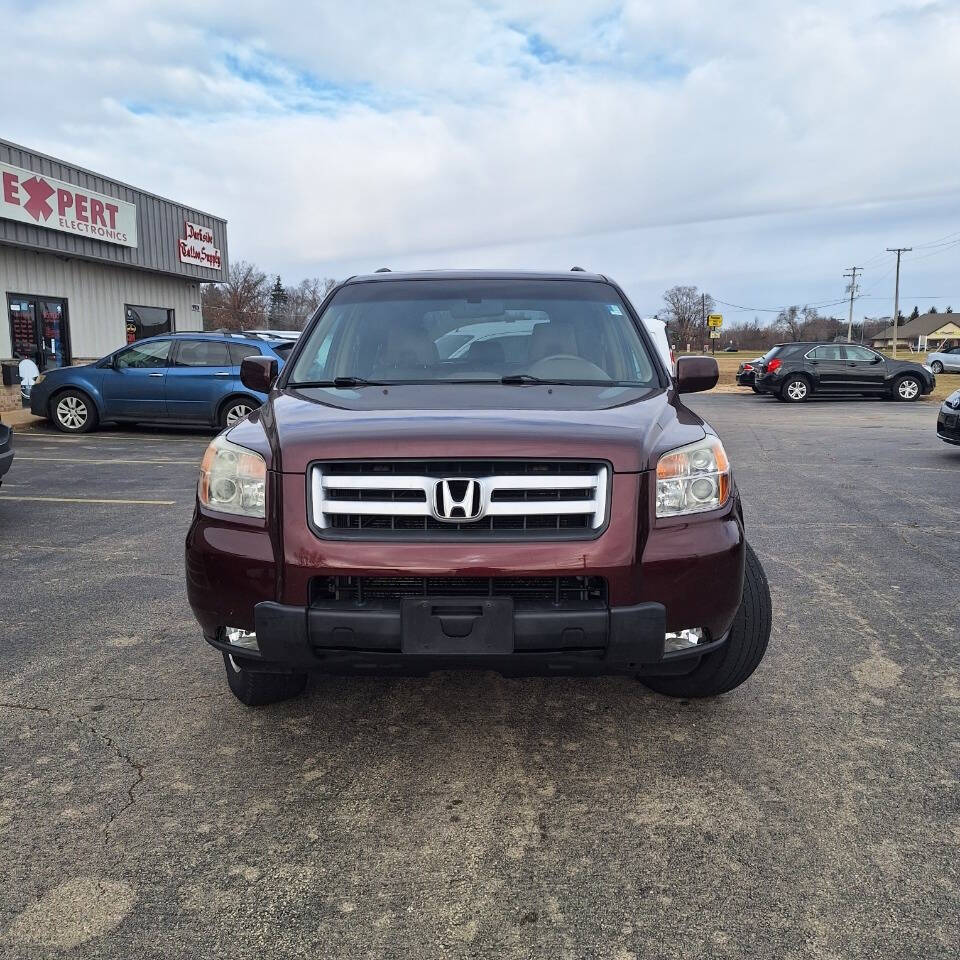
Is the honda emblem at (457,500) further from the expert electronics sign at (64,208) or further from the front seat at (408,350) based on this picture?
the expert electronics sign at (64,208)

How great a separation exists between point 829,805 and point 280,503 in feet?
6.52

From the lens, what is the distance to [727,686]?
11.1 feet

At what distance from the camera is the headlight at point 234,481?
288cm

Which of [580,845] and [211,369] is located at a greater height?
[211,369]

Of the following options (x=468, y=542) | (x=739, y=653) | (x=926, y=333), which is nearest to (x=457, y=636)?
(x=468, y=542)

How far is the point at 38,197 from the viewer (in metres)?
17.7

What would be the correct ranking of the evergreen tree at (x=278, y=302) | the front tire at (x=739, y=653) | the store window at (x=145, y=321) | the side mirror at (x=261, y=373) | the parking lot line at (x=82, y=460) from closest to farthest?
1. the front tire at (x=739, y=653)
2. the side mirror at (x=261, y=373)
3. the parking lot line at (x=82, y=460)
4. the store window at (x=145, y=321)
5. the evergreen tree at (x=278, y=302)

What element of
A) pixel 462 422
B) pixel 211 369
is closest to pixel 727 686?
pixel 462 422

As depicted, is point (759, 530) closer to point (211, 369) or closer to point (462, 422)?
point (462, 422)

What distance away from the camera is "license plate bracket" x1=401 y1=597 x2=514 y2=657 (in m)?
2.62

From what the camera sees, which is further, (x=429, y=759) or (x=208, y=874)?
(x=429, y=759)

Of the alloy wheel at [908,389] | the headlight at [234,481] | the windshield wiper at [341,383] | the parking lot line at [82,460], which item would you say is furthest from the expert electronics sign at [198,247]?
the headlight at [234,481]

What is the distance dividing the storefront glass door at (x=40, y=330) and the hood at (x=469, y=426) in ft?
57.5

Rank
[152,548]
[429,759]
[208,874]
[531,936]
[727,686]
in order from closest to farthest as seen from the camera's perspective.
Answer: [531,936] < [208,874] < [429,759] < [727,686] < [152,548]
